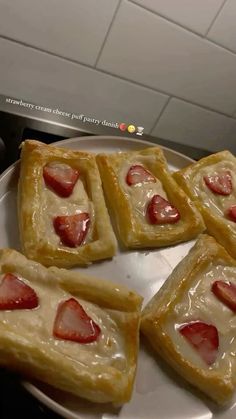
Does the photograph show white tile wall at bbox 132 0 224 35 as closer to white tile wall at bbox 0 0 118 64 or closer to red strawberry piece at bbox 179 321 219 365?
white tile wall at bbox 0 0 118 64

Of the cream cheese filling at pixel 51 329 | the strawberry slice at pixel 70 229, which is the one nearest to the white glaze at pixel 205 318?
the cream cheese filling at pixel 51 329

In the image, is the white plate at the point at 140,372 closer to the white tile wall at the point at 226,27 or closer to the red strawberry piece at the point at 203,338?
the red strawberry piece at the point at 203,338

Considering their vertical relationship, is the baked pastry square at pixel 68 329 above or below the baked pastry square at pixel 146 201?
below

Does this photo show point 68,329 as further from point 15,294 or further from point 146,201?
point 146,201

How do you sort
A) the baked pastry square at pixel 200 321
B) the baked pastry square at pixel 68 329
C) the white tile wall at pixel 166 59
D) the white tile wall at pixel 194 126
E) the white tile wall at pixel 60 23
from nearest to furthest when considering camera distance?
the baked pastry square at pixel 68 329, the baked pastry square at pixel 200 321, the white tile wall at pixel 60 23, the white tile wall at pixel 166 59, the white tile wall at pixel 194 126

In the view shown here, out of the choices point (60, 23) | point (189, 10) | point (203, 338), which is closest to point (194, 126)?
point (189, 10)

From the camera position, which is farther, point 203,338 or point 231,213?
point 231,213

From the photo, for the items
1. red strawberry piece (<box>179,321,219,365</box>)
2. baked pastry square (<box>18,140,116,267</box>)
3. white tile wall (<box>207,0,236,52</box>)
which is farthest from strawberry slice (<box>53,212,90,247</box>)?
white tile wall (<box>207,0,236,52</box>)
